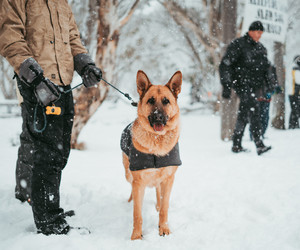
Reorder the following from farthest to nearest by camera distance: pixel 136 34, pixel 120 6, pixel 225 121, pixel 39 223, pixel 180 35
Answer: pixel 136 34, pixel 180 35, pixel 225 121, pixel 120 6, pixel 39 223

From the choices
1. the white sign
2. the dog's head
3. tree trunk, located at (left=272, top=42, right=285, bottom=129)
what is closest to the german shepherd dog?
the dog's head

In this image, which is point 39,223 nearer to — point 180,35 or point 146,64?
point 180,35

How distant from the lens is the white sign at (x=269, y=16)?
18.8ft

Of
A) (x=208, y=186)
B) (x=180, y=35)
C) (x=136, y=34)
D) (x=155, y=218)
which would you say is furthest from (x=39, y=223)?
(x=136, y=34)

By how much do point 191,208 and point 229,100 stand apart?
14.2 feet

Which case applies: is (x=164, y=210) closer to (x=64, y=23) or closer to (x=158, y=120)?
(x=158, y=120)

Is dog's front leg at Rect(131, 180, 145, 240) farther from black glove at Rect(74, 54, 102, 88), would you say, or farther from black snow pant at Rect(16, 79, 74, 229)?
black glove at Rect(74, 54, 102, 88)

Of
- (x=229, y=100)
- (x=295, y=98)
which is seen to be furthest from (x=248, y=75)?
(x=295, y=98)

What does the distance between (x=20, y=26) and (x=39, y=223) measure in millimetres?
1498

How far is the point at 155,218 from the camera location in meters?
2.43

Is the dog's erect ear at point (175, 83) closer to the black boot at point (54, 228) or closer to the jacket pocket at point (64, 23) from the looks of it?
the jacket pocket at point (64, 23)

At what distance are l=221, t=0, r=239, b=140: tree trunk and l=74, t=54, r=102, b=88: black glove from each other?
4.75 metres

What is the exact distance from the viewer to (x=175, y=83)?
234cm

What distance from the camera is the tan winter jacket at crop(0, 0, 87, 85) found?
173 centimetres
